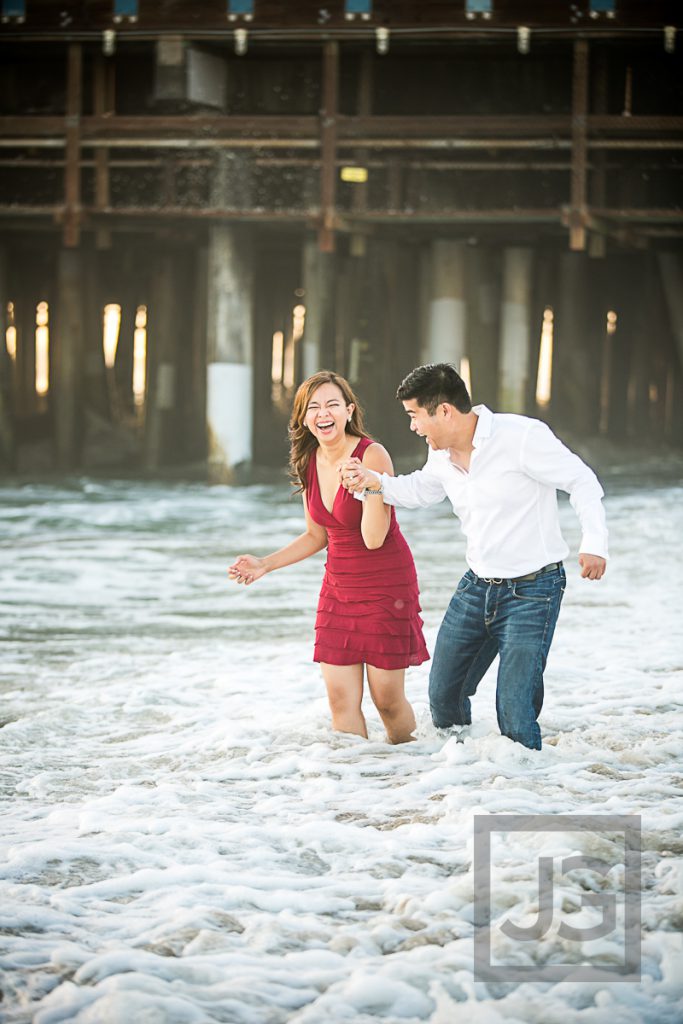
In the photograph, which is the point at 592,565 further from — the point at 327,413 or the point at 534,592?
the point at 327,413

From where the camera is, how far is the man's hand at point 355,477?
16.6ft

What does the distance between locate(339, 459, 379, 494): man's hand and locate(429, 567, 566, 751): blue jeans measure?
498mm

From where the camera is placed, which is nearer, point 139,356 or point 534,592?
point 534,592

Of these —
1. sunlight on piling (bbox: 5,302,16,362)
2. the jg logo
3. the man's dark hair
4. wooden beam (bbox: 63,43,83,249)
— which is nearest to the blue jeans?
the jg logo

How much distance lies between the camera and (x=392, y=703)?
550 centimetres

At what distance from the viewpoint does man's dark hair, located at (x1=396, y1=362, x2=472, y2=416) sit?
16.2 feet

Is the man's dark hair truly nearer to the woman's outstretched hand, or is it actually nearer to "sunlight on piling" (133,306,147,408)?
the woman's outstretched hand

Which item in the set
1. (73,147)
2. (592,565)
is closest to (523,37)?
(73,147)

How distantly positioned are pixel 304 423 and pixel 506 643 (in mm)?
1134

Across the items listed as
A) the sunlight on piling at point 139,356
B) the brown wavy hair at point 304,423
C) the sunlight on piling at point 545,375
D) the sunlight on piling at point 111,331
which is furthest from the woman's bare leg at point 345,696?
the sunlight on piling at point 545,375

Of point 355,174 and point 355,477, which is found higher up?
point 355,174

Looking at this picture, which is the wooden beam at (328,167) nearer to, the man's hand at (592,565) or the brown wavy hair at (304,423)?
the brown wavy hair at (304,423)

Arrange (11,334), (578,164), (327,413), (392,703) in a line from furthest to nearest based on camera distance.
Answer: (11,334) → (578,164) → (392,703) → (327,413)

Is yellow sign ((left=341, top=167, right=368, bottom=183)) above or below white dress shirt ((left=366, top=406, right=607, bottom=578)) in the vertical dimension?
above
